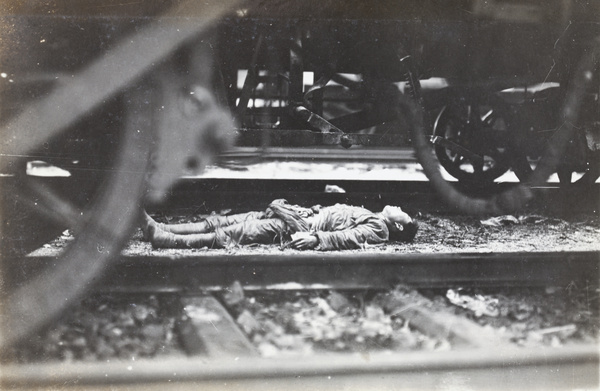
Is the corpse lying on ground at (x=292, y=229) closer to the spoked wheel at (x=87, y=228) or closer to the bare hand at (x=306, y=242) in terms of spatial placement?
the bare hand at (x=306, y=242)

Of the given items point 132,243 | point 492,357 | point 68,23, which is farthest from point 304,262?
point 68,23

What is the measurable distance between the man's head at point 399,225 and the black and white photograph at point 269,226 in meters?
0.02

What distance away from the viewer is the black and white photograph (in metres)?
3.04

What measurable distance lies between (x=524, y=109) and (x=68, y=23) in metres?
3.30

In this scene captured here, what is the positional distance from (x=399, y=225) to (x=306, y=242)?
720 mm

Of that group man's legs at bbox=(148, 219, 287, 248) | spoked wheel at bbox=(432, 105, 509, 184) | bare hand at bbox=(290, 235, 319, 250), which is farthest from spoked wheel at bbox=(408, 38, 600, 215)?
man's legs at bbox=(148, 219, 287, 248)

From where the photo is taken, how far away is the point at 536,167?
3.82 m

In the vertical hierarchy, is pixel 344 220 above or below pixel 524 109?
below

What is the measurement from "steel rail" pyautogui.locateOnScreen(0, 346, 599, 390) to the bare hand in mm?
709

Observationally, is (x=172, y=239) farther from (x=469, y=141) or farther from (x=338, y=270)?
(x=469, y=141)

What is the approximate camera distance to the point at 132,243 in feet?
10.6

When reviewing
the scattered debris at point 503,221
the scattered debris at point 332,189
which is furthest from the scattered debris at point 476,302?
the scattered debris at point 332,189

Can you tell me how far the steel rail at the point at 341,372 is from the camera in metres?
2.95

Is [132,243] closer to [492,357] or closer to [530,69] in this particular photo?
[492,357]
